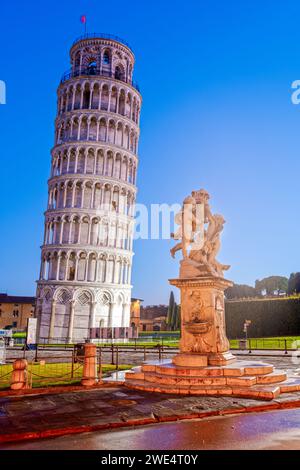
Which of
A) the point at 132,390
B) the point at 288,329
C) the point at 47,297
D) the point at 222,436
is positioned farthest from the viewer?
the point at 47,297

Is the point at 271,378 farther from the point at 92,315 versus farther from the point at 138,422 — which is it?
the point at 92,315

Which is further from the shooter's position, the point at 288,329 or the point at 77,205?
the point at 77,205

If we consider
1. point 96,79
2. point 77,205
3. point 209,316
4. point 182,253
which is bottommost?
point 209,316

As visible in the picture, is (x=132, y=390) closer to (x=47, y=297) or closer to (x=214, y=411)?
(x=214, y=411)

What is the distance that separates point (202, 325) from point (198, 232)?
126 inches

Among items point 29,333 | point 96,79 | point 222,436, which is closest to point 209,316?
point 222,436

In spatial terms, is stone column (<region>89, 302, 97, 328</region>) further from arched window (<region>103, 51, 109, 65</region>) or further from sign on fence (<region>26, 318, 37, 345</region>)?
arched window (<region>103, 51, 109, 65</region>)

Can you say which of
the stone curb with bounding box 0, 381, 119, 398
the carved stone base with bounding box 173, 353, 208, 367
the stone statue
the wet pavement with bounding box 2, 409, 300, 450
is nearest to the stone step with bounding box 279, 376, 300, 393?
the carved stone base with bounding box 173, 353, 208, 367

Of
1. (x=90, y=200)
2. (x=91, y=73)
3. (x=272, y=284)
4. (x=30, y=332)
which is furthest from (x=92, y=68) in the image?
(x=272, y=284)

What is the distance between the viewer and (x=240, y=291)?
10188 centimetres

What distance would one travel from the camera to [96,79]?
2186 inches

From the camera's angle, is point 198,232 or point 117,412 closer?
point 117,412

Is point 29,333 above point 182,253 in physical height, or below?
below
